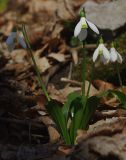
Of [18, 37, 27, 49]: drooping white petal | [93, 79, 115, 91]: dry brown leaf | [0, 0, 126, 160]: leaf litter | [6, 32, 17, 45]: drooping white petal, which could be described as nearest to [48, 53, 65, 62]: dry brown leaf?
A: [0, 0, 126, 160]: leaf litter

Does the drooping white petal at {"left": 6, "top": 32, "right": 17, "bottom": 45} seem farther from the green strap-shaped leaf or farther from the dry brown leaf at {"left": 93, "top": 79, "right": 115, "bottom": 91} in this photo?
the green strap-shaped leaf

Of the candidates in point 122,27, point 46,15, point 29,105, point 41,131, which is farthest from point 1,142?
point 46,15

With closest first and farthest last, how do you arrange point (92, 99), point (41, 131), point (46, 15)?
point (92, 99) → point (41, 131) → point (46, 15)

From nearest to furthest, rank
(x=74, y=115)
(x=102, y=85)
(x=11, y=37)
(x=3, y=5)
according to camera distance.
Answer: (x=74, y=115) < (x=11, y=37) < (x=102, y=85) < (x=3, y=5)

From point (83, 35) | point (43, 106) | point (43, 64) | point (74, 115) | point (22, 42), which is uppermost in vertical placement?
point (83, 35)

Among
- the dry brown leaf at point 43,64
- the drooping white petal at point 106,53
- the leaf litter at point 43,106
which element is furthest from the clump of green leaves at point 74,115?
the dry brown leaf at point 43,64

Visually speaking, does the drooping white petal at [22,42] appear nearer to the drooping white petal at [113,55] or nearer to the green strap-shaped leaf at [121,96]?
the drooping white petal at [113,55]

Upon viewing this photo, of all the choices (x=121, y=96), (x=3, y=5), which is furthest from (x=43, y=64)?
(x=3, y=5)

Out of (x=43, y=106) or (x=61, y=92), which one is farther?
(x=61, y=92)

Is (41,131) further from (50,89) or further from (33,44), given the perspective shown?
(33,44)

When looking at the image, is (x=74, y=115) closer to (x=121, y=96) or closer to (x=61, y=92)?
(x=121, y=96)

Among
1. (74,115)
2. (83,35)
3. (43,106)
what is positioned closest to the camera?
(83,35)
